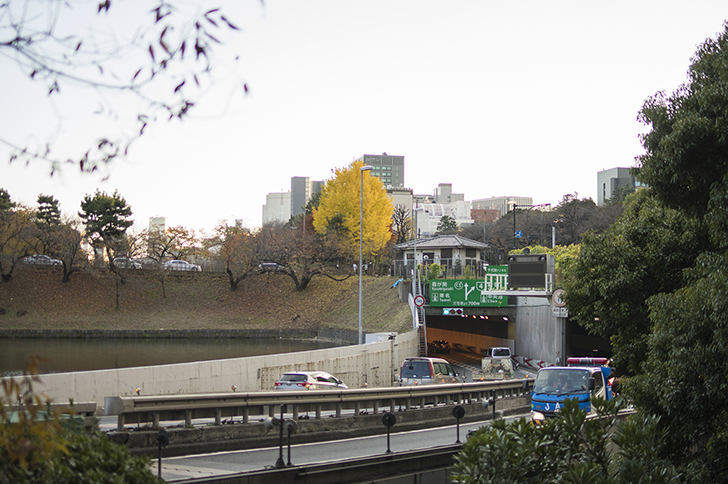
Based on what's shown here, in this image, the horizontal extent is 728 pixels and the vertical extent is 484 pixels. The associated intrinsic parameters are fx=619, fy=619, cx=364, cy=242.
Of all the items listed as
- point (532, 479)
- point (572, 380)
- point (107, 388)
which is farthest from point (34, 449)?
point (572, 380)

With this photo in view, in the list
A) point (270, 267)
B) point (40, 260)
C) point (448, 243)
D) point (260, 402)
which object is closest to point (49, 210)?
point (40, 260)

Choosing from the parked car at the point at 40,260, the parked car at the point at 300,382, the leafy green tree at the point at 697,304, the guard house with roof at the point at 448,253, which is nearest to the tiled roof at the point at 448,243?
the guard house with roof at the point at 448,253

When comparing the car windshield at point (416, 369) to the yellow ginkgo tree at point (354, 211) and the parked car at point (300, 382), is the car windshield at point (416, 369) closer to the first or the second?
the parked car at point (300, 382)

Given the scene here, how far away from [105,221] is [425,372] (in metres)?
53.0

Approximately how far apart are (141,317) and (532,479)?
193ft

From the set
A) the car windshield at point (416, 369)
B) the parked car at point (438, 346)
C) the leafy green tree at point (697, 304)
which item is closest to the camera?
the leafy green tree at point (697, 304)

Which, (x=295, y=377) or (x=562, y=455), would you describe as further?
(x=295, y=377)

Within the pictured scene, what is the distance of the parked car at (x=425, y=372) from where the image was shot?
23.9 m

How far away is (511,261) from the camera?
33844 mm

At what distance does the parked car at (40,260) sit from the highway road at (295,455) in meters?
62.1

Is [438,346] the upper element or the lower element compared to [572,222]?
lower

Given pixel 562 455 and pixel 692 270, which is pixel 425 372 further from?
pixel 562 455

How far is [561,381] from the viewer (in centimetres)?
1784

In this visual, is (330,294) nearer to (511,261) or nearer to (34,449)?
(511,261)
